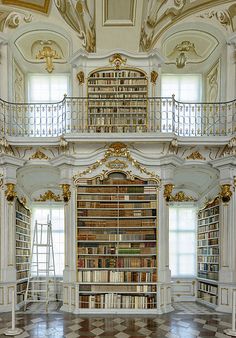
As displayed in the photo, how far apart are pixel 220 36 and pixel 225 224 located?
164 inches

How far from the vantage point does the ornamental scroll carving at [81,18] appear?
6.63 metres

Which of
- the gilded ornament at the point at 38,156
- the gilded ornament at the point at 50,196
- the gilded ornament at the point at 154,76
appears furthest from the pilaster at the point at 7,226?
the gilded ornament at the point at 154,76

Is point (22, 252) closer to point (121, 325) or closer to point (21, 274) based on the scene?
point (21, 274)

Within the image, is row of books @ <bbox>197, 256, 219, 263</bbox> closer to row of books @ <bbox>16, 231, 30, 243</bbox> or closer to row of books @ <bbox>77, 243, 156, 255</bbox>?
row of books @ <bbox>77, 243, 156, 255</bbox>

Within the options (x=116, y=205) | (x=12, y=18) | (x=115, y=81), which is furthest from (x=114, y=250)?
(x=12, y=18)

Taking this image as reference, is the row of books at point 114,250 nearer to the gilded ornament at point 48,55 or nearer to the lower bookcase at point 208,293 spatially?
the lower bookcase at point 208,293

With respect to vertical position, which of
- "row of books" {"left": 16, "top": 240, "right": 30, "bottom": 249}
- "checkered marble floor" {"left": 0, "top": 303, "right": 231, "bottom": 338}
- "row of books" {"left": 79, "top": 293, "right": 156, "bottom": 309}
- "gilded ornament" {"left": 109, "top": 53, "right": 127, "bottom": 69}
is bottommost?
"checkered marble floor" {"left": 0, "top": 303, "right": 231, "bottom": 338}

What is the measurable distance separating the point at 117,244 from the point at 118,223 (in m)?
0.43

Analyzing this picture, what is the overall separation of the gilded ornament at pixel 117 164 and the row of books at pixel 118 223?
43.3 inches

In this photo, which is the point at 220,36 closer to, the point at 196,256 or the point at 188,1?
the point at 188,1

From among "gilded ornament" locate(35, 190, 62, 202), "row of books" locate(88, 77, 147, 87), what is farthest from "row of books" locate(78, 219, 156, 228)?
"row of books" locate(88, 77, 147, 87)

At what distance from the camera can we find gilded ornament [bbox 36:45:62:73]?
774 cm

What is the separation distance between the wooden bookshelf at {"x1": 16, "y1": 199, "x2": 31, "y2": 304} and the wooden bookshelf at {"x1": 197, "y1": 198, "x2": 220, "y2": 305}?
4226 mm

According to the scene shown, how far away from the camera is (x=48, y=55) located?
7.79 meters
